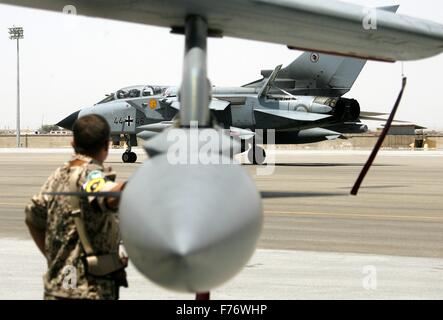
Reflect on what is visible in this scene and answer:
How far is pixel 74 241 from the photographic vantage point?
4.35 m

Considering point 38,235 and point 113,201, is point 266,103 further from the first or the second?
point 113,201

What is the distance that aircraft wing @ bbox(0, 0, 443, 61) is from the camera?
14.0 ft

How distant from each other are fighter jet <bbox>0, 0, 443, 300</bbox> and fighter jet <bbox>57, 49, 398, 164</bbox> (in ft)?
98.1

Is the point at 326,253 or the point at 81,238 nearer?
the point at 81,238

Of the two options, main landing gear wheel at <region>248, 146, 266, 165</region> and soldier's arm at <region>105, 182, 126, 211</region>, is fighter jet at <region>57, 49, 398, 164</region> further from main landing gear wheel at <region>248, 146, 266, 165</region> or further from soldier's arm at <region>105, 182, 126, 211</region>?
soldier's arm at <region>105, 182, 126, 211</region>

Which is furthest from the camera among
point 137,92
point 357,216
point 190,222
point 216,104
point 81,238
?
point 137,92

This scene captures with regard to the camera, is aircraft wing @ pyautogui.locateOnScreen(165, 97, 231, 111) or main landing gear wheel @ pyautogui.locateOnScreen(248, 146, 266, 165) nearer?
aircraft wing @ pyautogui.locateOnScreen(165, 97, 231, 111)

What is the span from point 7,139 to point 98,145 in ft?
357

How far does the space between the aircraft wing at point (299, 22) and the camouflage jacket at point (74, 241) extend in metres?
0.94

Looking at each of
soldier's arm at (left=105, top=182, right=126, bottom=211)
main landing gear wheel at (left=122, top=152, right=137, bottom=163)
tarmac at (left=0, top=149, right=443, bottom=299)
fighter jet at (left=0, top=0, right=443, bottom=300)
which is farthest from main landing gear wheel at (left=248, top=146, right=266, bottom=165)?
soldier's arm at (left=105, top=182, right=126, bottom=211)

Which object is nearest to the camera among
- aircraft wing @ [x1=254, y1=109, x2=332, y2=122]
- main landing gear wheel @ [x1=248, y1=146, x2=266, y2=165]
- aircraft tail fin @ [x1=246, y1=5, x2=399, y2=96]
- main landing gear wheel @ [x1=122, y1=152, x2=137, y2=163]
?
aircraft wing @ [x1=254, y1=109, x2=332, y2=122]

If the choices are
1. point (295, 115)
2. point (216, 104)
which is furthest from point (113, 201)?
point (216, 104)

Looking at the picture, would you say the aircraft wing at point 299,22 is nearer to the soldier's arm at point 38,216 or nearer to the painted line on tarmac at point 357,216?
the soldier's arm at point 38,216

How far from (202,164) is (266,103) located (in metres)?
33.4
